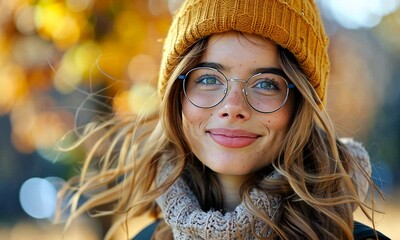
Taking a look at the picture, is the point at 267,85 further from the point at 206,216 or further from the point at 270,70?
the point at 206,216

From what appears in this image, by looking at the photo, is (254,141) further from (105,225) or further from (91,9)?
(105,225)

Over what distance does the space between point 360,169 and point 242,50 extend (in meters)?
0.74

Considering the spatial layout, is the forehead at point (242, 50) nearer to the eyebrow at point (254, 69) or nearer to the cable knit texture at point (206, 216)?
the eyebrow at point (254, 69)

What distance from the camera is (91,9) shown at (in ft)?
Result: 14.5

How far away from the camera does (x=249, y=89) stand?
265 centimetres

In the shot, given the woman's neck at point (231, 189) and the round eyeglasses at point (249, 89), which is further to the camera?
the woman's neck at point (231, 189)

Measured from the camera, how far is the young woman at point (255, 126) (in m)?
2.64

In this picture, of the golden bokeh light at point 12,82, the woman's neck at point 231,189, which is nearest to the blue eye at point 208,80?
the woman's neck at point 231,189

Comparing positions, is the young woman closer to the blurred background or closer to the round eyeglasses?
the round eyeglasses

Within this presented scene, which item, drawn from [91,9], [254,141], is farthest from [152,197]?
[91,9]

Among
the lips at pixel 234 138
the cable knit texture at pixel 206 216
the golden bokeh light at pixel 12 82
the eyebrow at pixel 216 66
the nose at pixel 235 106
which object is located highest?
the eyebrow at pixel 216 66

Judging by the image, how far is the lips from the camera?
8.77 ft

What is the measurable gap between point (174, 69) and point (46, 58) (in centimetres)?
197

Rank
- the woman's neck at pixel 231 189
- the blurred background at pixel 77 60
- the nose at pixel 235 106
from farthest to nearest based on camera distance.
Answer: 1. the blurred background at pixel 77 60
2. the woman's neck at pixel 231 189
3. the nose at pixel 235 106
